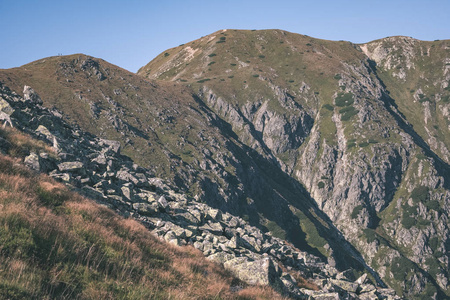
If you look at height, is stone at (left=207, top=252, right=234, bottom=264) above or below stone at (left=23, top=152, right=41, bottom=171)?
below

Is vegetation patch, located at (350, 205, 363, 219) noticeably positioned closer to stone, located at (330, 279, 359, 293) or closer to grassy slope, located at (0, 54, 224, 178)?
grassy slope, located at (0, 54, 224, 178)

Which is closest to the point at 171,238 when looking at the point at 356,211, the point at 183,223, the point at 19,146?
the point at 183,223

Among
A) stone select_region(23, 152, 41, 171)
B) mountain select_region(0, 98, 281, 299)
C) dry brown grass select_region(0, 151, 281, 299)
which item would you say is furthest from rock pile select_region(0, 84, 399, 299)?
dry brown grass select_region(0, 151, 281, 299)

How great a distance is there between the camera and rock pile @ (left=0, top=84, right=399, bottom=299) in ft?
53.1

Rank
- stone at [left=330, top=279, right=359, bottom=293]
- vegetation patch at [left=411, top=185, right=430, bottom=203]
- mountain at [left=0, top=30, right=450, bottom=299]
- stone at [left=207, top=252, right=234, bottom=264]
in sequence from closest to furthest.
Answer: stone at [left=207, top=252, right=234, bottom=264], stone at [left=330, top=279, right=359, bottom=293], mountain at [left=0, top=30, right=450, bottom=299], vegetation patch at [left=411, top=185, right=430, bottom=203]

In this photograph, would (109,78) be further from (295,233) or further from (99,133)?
(295,233)

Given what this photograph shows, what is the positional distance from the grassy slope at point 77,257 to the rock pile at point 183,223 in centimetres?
316

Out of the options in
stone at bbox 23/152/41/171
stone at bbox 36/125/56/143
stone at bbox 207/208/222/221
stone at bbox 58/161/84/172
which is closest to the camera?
stone at bbox 23/152/41/171

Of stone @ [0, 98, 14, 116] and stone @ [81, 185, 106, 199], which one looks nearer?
stone @ [81, 185, 106, 199]

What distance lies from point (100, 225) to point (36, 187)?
342 centimetres

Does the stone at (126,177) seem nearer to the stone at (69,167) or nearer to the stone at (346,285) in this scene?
the stone at (69,167)

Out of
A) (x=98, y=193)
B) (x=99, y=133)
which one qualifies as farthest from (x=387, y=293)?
(x=99, y=133)

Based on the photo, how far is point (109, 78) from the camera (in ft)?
531

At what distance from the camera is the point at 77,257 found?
8.55 metres
